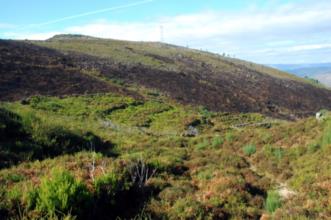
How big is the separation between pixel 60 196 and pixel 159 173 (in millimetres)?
5001

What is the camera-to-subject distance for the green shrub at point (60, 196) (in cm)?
684

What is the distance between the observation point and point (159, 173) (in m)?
11.6

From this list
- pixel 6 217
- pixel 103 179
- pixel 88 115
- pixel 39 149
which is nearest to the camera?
pixel 6 217

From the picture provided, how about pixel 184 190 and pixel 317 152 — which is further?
pixel 317 152

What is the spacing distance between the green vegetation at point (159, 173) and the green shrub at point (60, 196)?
0.7 inches

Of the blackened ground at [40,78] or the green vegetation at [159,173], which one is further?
the blackened ground at [40,78]

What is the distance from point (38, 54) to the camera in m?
47.8

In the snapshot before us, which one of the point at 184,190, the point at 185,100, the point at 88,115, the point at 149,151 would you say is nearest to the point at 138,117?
the point at 88,115

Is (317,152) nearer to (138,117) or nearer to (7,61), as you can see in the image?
(138,117)

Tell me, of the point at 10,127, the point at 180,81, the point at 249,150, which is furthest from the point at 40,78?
the point at 249,150

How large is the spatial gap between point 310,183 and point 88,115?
2105 centimetres

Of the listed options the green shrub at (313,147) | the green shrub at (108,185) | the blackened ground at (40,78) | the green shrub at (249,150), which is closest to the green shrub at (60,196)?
the green shrub at (108,185)

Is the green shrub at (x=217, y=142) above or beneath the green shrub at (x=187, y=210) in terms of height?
beneath

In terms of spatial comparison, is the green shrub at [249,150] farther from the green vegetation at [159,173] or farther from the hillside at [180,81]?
the hillside at [180,81]
